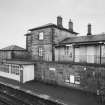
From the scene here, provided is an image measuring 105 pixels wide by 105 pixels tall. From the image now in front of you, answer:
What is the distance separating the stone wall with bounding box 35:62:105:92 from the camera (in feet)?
34.3

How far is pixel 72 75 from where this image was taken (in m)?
12.2

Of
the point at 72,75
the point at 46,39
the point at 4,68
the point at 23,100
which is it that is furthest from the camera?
the point at 4,68

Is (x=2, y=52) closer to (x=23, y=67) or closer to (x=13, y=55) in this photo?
(x=13, y=55)

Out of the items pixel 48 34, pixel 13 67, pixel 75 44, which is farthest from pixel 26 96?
pixel 48 34

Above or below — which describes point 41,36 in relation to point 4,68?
above

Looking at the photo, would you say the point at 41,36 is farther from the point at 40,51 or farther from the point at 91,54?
the point at 91,54

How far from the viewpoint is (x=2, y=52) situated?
82.5 feet

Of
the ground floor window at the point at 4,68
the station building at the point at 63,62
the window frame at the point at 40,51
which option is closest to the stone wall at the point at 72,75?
the station building at the point at 63,62

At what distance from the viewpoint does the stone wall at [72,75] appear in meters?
10.5

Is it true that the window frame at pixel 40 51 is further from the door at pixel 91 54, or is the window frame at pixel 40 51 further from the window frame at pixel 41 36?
the door at pixel 91 54

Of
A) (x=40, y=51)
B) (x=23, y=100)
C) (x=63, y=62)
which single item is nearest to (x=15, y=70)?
(x=40, y=51)

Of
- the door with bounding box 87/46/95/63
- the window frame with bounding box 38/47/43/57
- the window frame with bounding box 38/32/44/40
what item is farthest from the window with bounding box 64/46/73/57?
the window frame with bounding box 38/32/44/40

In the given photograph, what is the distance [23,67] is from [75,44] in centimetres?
824

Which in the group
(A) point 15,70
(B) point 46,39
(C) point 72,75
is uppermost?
(B) point 46,39
